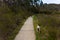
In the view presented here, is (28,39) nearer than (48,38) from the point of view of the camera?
No

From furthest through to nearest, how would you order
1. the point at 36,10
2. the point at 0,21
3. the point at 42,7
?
the point at 42,7
the point at 36,10
the point at 0,21

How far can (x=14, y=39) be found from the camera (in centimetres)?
1060

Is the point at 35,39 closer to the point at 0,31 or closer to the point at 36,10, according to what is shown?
the point at 0,31

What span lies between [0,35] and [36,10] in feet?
152

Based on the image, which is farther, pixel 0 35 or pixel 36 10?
pixel 36 10

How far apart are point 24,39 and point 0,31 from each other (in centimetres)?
135

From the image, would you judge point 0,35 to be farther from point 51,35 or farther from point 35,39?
point 51,35

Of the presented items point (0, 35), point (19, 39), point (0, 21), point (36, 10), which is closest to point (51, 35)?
point (19, 39)

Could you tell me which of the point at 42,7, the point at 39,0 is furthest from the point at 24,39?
the point at 42,7

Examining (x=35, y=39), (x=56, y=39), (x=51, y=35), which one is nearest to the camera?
(x=56, y=39)

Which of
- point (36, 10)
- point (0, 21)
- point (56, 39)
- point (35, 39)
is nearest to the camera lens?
point (56, 39)

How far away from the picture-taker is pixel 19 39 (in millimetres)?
10523

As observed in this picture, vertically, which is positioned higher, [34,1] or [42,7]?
[34,1]

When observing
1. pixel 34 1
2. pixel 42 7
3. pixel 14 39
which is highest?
pixel 14 39
